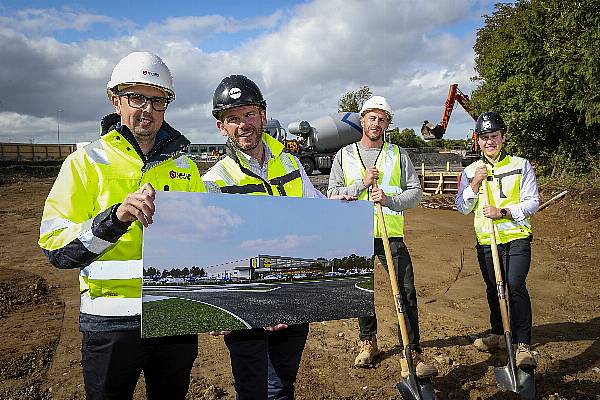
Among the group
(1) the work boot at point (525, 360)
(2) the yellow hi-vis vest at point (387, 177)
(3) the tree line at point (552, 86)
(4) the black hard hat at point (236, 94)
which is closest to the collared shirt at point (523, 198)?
(2) the yellow hi-vis vest at point (387, 177)

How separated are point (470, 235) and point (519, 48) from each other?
11.1 meters

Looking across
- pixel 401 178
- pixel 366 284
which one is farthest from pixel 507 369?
pixel 366 284

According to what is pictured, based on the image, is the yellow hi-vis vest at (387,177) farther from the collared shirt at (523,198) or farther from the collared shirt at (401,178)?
the collared shirt at (523,198)

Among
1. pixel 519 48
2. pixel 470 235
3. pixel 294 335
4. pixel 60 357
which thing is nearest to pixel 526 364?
pixel 294 335

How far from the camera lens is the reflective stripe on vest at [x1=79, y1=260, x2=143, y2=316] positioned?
2412mm

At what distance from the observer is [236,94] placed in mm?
2926

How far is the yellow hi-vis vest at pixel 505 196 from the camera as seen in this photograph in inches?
191

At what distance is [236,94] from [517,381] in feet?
11.2

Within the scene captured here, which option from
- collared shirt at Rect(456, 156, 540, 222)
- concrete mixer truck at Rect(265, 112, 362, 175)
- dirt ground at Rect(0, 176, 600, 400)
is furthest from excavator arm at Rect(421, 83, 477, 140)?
collared shirt at Rect(456, 156, 540, 222)

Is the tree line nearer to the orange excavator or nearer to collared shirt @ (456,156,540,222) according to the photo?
the orange excavator

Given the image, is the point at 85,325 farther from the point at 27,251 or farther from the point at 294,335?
the point at 27,251

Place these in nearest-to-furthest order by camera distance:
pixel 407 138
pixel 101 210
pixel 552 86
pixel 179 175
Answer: pixel 101 210, pixel 179 175, pixel 552 86, pixel 407 138

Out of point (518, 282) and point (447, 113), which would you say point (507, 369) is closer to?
point (518, 282)

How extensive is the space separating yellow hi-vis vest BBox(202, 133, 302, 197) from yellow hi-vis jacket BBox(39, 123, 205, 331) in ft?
1.85
